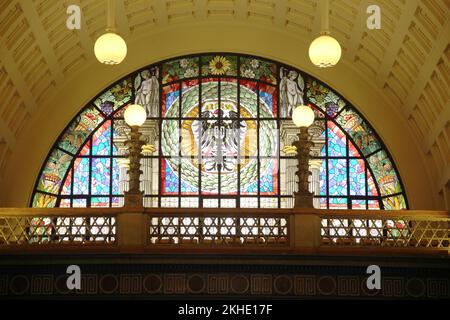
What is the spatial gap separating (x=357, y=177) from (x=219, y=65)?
4158 mm

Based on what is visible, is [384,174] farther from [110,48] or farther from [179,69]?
[110,48]

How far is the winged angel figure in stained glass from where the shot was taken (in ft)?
93.8

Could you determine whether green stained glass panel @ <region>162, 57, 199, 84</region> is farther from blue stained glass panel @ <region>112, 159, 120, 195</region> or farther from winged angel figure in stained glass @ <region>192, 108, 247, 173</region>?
blue stained glass panel @ <region>112, 159, 120, 195</region>

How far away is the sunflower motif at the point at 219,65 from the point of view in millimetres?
29166

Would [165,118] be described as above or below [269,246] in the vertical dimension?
above

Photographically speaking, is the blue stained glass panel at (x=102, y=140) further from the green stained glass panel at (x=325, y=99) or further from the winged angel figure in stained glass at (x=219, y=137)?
the green stained glass panel at (x=325, y=99)

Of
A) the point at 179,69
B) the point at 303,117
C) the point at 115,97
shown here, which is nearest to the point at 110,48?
the point at 303,117

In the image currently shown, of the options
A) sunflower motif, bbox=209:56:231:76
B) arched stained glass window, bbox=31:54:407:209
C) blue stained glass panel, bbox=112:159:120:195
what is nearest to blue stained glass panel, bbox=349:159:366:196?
arched stained glass window, bbox=31:54:407:209

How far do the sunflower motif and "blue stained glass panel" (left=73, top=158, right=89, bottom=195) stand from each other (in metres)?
3.67

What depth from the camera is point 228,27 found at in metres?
29.1

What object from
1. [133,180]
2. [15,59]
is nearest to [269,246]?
[133,180]

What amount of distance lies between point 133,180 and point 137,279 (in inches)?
70.7

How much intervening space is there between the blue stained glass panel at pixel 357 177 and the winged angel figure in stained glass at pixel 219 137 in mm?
2620
